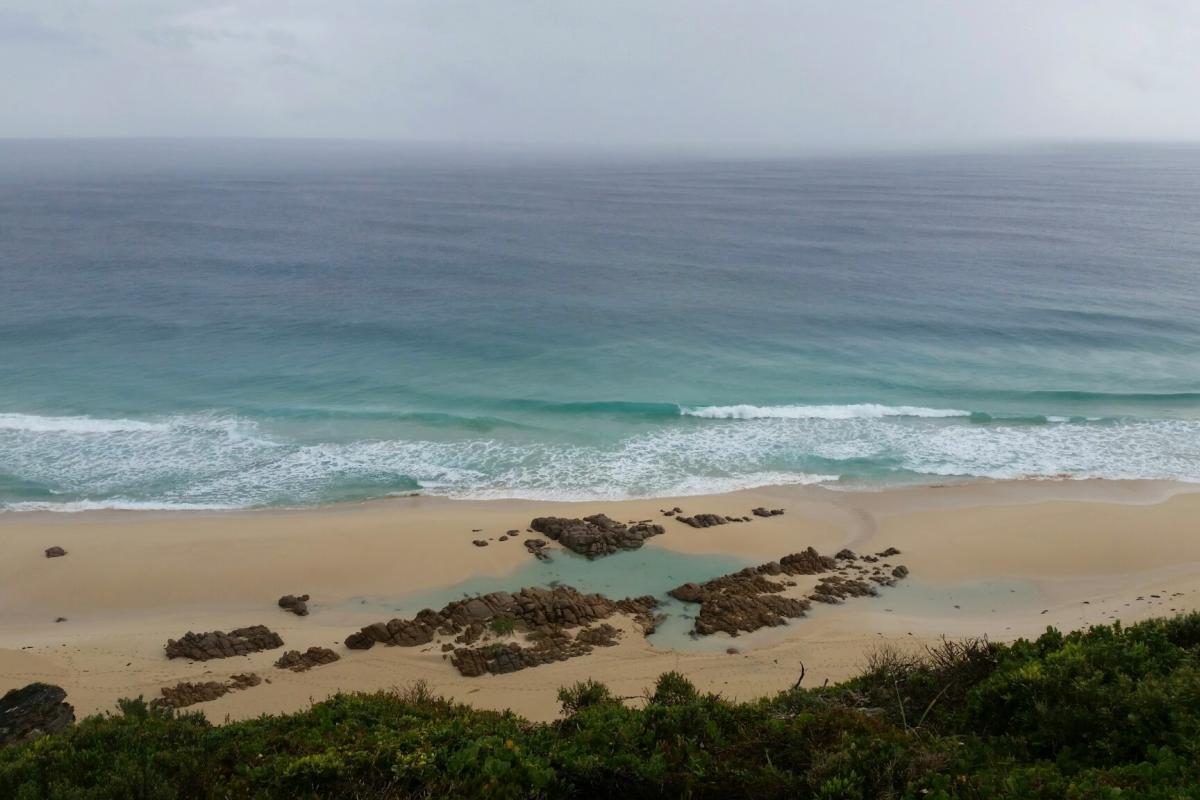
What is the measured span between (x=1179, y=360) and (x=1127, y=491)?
1692 centimetres

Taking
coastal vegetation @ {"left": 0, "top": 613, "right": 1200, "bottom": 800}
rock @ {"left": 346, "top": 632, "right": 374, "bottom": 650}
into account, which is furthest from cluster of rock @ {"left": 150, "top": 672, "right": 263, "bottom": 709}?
coastal vegetation @ {"left": 0, "top": 613, "right": 1200, "bottom": 800}

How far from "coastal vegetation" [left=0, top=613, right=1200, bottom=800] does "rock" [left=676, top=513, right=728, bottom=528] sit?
12.5 m

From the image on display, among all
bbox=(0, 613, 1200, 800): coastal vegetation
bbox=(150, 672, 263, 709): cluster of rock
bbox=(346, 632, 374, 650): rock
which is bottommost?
bbox=(150, 672, 263, 709): cluster of rock

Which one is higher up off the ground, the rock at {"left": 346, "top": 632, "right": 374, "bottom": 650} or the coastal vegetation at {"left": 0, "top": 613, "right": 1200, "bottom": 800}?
the coastal vegetation at {"left": 0, "top": 613, "right": 1200, "bottom": 800}

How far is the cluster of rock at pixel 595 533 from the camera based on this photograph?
72.1ft

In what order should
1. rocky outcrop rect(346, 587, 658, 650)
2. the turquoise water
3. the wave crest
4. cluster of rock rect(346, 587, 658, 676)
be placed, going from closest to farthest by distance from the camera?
cluster of rock rect(346, 587, 658, 676) → rocky outcrop rect(346, 587, 658, 650) → the turquoise water → the wave crest

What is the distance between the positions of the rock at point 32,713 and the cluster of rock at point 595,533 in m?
11.9

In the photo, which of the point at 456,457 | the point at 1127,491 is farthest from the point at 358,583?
the point at 1127,491

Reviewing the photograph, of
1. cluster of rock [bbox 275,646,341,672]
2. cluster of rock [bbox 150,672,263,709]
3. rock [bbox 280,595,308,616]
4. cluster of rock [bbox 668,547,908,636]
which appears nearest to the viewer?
cluster of rock [bbox 150,672,263,709]

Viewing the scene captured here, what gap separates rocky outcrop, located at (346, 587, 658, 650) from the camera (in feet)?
58.9

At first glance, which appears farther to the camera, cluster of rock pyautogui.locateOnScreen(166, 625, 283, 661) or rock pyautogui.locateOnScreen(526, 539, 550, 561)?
rock pyautogui.locateOnScreen(526, 539, 550, 561)

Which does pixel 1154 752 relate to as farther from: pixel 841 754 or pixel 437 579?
pixel 437 579

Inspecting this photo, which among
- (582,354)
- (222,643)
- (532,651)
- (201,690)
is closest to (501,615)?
(532,651)

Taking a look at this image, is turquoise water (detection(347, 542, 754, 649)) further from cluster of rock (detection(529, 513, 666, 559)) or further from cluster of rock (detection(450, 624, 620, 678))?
cluster of rock (detection(450, 624, 620, 678))
